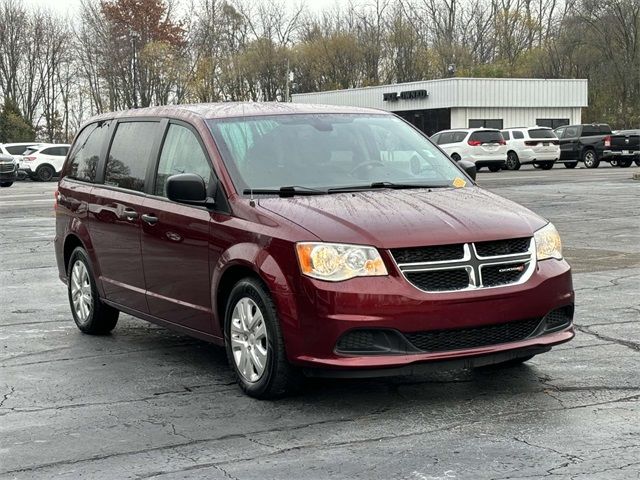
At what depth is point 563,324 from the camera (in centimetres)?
633

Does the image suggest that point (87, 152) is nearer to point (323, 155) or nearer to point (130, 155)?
point (130, 155)

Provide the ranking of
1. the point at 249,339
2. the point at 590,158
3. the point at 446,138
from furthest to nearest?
the point at 590,158 < the point at 446,138 < the point at 249,339

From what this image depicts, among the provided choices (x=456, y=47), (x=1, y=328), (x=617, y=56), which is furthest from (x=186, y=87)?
(x=1, y=328)

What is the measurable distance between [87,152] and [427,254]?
4.03 metres

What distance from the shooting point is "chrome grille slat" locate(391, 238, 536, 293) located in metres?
5.74

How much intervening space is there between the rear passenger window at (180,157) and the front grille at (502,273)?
1.96 m

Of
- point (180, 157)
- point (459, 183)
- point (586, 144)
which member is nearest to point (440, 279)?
point (459, 183)

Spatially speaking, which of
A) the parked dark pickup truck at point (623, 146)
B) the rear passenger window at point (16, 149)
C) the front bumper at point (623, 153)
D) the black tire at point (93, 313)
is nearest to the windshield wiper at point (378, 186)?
the black tire at point (93, 313)

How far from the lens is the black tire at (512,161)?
42.2 meters

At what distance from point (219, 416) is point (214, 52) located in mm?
74710

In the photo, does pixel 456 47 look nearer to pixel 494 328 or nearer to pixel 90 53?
pixel 90 53

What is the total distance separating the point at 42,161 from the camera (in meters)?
44.9

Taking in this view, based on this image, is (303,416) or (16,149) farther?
(16,149)

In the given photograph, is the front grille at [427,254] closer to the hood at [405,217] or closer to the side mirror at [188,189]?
the hood at [405,217]
